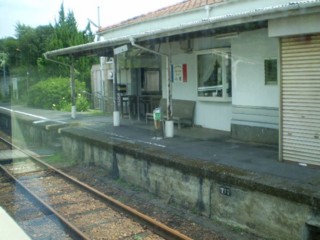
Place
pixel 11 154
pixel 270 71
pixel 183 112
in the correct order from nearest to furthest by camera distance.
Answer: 1. pixel 270 71
2. pixel 183 112
3. pixel 11 154

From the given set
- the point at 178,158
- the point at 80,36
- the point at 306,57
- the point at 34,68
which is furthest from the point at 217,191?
the point at 34,68

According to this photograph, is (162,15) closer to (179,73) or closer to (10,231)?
(179,73)

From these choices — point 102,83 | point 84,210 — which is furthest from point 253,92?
point 102,83

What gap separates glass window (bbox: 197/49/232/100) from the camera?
11.2 metres

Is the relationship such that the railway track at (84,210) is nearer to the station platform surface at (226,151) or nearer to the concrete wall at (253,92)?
the station platform surface at (226,151)

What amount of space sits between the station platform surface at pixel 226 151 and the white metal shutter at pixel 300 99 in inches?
11.1

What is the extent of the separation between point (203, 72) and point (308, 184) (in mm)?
6761

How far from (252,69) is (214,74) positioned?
6.42 feet

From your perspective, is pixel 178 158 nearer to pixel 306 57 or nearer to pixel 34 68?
pixel 306 57

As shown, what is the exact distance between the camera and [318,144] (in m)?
7.02

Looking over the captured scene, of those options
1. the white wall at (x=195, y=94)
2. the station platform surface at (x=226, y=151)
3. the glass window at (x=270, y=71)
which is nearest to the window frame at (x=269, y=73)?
the glass window at (x=270, y=71)

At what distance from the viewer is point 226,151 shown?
8.91 metres

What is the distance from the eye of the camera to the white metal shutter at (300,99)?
6.99 metres

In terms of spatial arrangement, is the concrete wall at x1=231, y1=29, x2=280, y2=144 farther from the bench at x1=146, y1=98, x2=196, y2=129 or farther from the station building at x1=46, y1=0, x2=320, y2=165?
the bench at x1=146, y1=98, x2=196, y2=129
